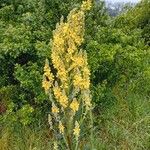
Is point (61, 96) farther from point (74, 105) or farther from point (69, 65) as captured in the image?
point (69, 65)

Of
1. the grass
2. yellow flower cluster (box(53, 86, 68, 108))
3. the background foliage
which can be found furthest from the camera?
the background foliage

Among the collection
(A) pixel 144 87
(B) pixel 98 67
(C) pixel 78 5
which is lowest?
(A) pixel 144 87

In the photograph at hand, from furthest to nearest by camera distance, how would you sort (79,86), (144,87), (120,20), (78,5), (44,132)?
1. (120,20)
2. (144,87)
3. (78,5)
4. (44,132)
5. (79,86)

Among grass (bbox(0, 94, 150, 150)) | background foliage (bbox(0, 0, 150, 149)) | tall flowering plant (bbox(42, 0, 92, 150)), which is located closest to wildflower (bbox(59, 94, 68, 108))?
tall flowering plant (bbox(42, 0, 92, 150))

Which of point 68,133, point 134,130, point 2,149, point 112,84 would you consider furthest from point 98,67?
point 68,133

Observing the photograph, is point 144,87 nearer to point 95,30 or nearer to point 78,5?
point 95,30

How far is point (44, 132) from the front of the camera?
26.9 ft

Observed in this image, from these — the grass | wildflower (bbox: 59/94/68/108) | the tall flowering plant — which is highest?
the tall flowering plant

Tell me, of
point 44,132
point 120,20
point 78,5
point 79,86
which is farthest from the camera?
point 120,20

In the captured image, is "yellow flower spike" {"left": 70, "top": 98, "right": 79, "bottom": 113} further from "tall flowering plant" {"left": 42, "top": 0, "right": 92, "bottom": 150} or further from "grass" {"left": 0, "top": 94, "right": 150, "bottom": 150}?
"grass" {"left": 0, "top": 94, "right": 150, "bottom": 150}

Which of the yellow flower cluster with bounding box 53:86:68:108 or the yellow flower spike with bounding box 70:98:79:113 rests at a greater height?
the yellow flower cluster with bounding box 53:86:68:108

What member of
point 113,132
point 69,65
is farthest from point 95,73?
point 69,65

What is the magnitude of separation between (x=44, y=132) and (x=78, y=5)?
6.84 ft

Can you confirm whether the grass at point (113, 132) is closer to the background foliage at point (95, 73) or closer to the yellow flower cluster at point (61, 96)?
the background foliage at point (95, 73)
